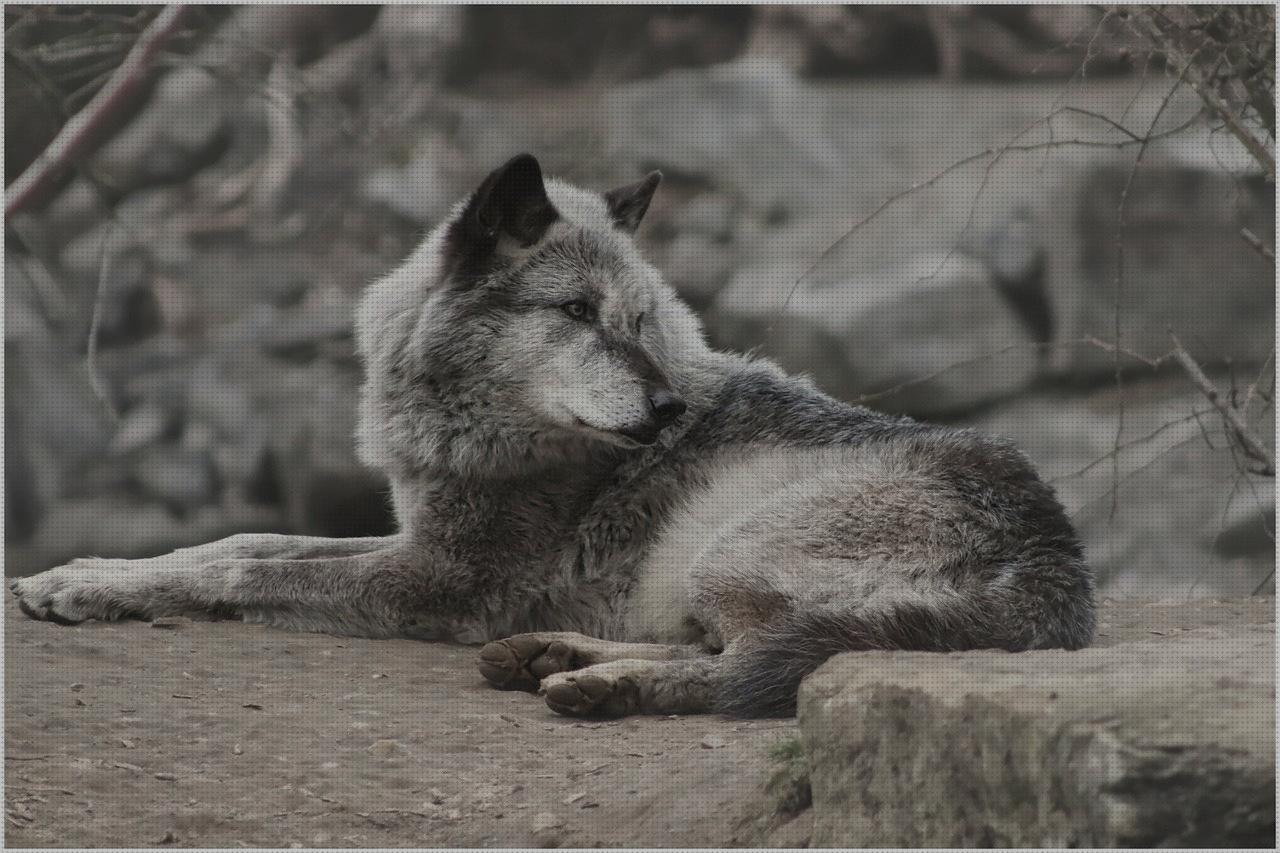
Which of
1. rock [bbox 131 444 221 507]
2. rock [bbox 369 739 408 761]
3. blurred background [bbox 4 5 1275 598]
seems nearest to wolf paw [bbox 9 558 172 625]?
rock [bbox 369 739 408 761]

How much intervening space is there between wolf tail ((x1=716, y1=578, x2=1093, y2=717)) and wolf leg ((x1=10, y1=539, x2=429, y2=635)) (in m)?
1.24

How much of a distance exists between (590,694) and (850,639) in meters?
0.69

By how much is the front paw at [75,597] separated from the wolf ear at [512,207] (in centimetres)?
162

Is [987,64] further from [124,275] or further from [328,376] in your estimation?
[124,275]

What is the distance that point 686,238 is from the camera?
33.3 feet

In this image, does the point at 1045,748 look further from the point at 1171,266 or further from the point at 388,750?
the point at 1171,266

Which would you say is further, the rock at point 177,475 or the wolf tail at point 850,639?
the rock at point 177,475

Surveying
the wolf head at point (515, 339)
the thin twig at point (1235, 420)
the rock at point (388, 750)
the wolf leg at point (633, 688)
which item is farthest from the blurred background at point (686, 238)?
the rock at point (388, 750)

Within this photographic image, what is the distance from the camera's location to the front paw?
4.20 metres

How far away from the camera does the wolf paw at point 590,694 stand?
3.53 metres

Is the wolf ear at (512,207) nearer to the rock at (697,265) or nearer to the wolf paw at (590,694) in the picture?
the wolf paw at (590,694)

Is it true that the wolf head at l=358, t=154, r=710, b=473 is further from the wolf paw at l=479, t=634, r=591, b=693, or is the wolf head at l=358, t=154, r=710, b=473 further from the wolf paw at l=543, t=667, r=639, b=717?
the wolf paw at l=543, t=667, r=639, b=717

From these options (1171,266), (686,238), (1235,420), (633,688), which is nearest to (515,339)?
(633,688)

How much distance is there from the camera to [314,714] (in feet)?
11.5
